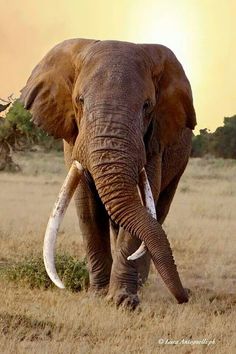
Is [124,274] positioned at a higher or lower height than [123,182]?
lower

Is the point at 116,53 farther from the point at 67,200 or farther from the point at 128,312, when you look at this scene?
the point at 128,312

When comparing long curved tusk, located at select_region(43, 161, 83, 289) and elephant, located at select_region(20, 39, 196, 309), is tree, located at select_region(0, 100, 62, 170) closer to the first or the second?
elephant, located at select_region(20, 39, 196, 309)

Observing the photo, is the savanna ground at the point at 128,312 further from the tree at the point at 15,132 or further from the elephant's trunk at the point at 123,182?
the tree at the point at 15,132

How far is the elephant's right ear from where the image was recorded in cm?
870

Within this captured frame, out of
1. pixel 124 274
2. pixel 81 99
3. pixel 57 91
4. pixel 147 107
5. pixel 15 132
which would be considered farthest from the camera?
pixel 15 132

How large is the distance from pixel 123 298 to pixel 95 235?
39.7 inches

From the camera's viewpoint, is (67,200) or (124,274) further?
(124,274)

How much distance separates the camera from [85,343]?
289 inches

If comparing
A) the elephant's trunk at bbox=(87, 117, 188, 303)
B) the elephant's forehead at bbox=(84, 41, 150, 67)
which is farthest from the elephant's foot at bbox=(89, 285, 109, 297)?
the elephant's forehead at bbox=(84, 41, 150, 67)

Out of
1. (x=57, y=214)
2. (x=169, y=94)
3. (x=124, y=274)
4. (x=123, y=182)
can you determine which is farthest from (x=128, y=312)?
(x=169, y=94)

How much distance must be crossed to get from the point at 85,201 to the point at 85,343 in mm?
2301

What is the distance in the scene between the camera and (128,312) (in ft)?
28.1

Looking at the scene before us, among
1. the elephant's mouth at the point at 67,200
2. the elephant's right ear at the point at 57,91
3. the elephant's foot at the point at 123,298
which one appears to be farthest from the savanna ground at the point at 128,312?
the elephant's right ear at the point at 57,91

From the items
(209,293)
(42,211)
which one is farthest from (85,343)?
(42,211)
